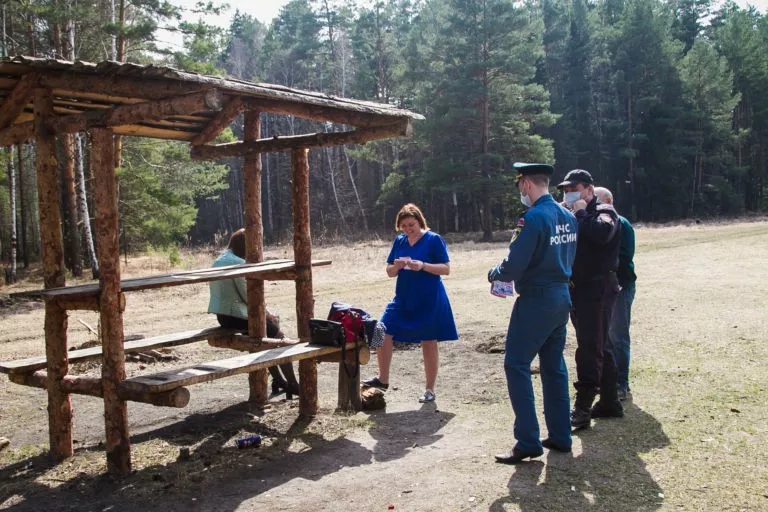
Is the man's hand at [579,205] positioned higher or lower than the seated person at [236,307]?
higher

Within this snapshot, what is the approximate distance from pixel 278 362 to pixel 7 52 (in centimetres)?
2019

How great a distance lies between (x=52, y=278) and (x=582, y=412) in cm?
447

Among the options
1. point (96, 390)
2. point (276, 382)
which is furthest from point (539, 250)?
point (276, 382)

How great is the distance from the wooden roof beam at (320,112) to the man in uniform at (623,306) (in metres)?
2.17

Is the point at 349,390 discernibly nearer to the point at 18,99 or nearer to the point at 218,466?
the point at 218,466

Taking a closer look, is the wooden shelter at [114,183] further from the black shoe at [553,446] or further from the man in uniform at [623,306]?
the man in uniform at [623,306]

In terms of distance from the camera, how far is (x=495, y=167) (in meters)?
36.7

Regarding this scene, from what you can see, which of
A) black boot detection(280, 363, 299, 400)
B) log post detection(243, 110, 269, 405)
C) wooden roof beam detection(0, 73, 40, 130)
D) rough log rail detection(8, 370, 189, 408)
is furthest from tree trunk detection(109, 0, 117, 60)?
rough log rail detection(8, 370, 189, 408)

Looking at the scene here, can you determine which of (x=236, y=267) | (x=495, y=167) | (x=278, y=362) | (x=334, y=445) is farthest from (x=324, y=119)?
(x=495, y=167)

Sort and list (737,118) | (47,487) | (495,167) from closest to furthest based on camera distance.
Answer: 1. (47,487)
2. (495,167)
3. (737,118)

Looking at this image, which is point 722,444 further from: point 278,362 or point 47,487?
point 47,487

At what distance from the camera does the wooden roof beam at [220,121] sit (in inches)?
223

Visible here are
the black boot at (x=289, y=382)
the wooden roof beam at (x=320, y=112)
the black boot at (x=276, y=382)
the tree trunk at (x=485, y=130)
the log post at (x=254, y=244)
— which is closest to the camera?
the wooden roof beam at (x=320, y=112)

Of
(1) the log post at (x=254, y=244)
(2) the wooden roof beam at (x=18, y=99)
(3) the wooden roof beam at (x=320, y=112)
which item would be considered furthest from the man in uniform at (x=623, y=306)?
(2) the wooden roof beam at (x=18, y=99)
